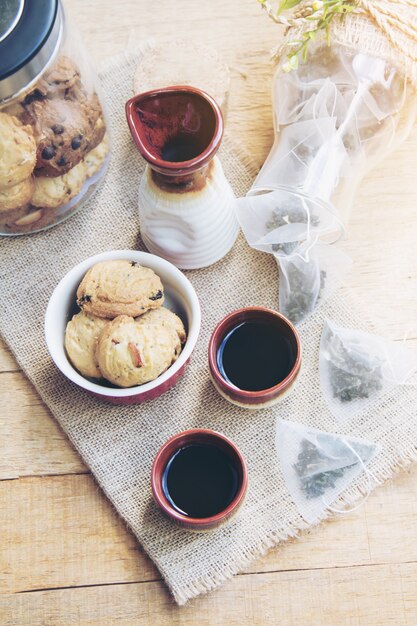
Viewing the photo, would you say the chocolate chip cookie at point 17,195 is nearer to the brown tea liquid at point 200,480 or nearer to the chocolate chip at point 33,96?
the chocolate chip at point 33,96

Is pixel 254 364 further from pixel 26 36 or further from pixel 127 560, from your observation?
pixel 26 36

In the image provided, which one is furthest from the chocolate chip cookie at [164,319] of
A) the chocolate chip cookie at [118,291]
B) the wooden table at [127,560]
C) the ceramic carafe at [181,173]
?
the wooden table at [127,560]

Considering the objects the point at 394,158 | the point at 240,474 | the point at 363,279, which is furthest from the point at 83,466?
the point at 394,158

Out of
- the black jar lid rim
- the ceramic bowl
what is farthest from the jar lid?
the ceramic bowl

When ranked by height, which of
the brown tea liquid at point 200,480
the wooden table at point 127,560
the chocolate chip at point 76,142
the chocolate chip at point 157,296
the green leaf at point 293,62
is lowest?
the wooden table at point 127,560

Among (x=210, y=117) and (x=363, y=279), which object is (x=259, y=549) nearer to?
(x=363, y=279)

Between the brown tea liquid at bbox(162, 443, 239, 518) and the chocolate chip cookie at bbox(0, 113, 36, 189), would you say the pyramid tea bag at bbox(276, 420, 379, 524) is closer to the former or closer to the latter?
the brown tea liquid at bbox(162, 443, 239, 518)
